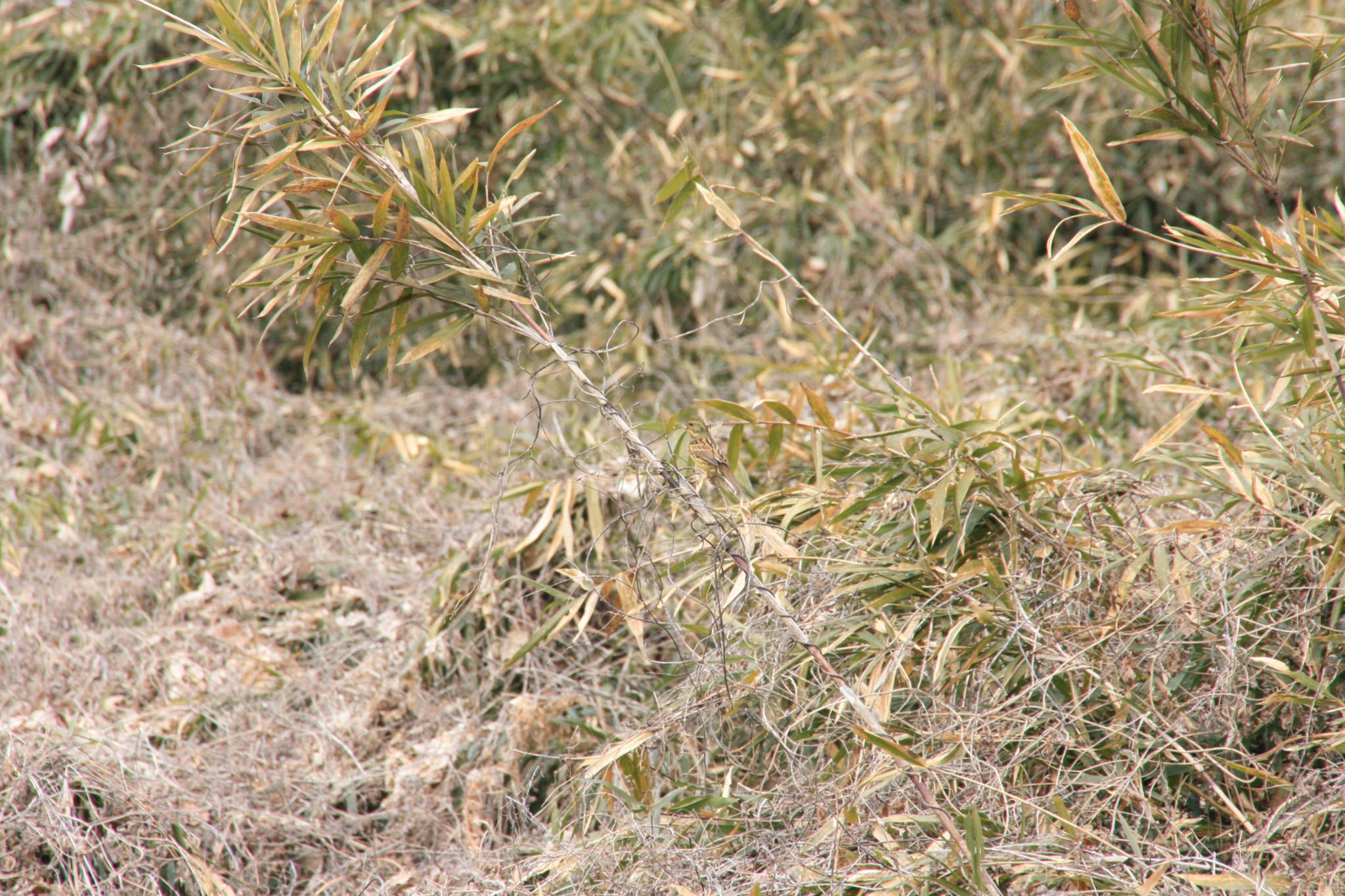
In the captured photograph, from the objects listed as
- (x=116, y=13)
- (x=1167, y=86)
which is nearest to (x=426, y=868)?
(x=1167, y=86)

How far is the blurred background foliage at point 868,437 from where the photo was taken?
5.07 ft

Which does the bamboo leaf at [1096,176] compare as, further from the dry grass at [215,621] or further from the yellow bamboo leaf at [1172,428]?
the dry grass at [215,621]

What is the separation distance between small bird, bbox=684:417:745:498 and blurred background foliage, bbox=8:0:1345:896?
102 mm

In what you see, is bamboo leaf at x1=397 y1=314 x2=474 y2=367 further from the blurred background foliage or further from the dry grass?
the dry grass

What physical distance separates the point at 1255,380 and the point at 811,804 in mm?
1659

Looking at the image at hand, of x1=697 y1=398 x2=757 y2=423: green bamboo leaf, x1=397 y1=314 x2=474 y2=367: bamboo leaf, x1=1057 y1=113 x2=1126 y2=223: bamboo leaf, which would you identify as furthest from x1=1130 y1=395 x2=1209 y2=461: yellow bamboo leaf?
x1=397 y1=314 x2=474 y2=367: bamboo leaf

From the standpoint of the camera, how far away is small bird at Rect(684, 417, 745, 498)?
5.12ft

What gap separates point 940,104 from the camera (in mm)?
3641

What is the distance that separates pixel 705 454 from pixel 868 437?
0.86 ft

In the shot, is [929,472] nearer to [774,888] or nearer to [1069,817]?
[1069,817]

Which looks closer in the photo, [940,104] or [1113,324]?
[1113,324]

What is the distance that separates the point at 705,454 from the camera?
157 centimetres

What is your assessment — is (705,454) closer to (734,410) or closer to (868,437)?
(734,410)

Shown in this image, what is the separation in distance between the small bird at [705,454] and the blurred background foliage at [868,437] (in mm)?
102
